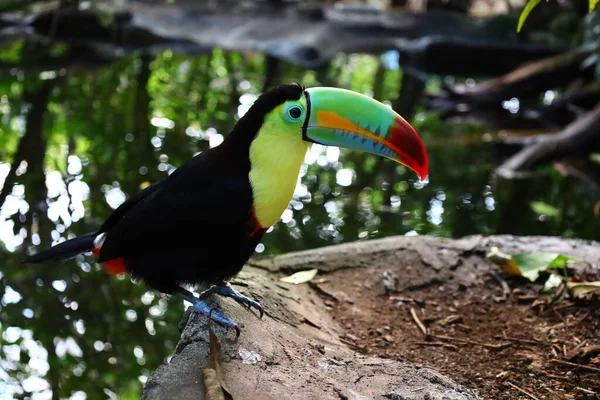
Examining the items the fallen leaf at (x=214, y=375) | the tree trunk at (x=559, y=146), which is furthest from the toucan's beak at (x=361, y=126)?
the tree trunk at (x=559, y=146)

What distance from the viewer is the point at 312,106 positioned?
2.59 m

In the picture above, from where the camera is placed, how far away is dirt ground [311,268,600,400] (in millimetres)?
2748

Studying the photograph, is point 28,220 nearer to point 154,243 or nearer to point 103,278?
point 103,278

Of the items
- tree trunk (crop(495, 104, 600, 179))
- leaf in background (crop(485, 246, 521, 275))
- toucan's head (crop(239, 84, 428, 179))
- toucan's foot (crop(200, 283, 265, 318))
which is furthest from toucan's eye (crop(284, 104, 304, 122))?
tree trunk (crop(495, 104, 600, 179))

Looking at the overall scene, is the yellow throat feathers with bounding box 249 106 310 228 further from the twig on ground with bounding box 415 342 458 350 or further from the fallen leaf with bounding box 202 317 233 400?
the twig on ground with bounding box 415 342 458 350

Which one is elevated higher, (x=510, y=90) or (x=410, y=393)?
(x=410, y=393)

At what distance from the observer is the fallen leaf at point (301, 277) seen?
3412 mm

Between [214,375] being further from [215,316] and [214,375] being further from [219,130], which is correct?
[219,130]

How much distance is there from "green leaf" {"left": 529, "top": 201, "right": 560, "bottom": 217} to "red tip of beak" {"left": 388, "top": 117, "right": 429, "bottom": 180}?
3427 mm

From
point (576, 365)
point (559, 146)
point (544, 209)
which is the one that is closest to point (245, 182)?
point (576, 365)

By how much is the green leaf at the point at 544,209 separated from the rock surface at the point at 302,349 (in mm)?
2020

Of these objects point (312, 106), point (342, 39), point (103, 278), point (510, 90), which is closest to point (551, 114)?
point (510, 90)

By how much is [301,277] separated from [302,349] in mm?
810

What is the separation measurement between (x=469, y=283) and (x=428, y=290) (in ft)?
0.69
